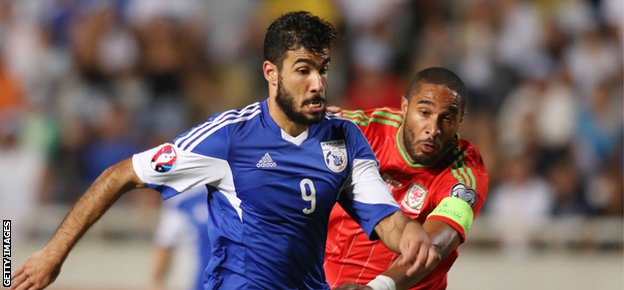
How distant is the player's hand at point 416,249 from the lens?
4902 mm

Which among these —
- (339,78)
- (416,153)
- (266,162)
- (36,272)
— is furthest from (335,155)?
(339,78)

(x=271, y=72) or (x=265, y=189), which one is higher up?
(x=271, y=72)

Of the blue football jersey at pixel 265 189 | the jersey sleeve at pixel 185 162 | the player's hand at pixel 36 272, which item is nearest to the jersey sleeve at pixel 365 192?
the blue football jersey at pixel 265 189

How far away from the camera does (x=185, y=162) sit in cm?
500

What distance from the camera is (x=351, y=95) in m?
12.3

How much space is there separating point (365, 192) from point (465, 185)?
2.95ft

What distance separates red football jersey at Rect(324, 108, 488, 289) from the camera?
19.8 feet

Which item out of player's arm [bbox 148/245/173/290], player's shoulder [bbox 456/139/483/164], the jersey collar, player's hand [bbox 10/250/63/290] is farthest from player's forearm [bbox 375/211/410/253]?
player's arm [bbox 148/245/173/290]

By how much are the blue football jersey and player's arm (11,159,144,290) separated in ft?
0.41

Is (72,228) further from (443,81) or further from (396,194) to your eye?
(443,81)

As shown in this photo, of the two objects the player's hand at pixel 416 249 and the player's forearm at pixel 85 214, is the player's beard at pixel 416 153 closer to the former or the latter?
the player's hand at pixel 416 249

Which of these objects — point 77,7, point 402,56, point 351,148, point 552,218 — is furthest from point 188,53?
point 351,148

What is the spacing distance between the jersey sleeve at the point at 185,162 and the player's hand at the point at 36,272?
0.54 meters

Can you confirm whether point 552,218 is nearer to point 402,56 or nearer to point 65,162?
point 402,56
